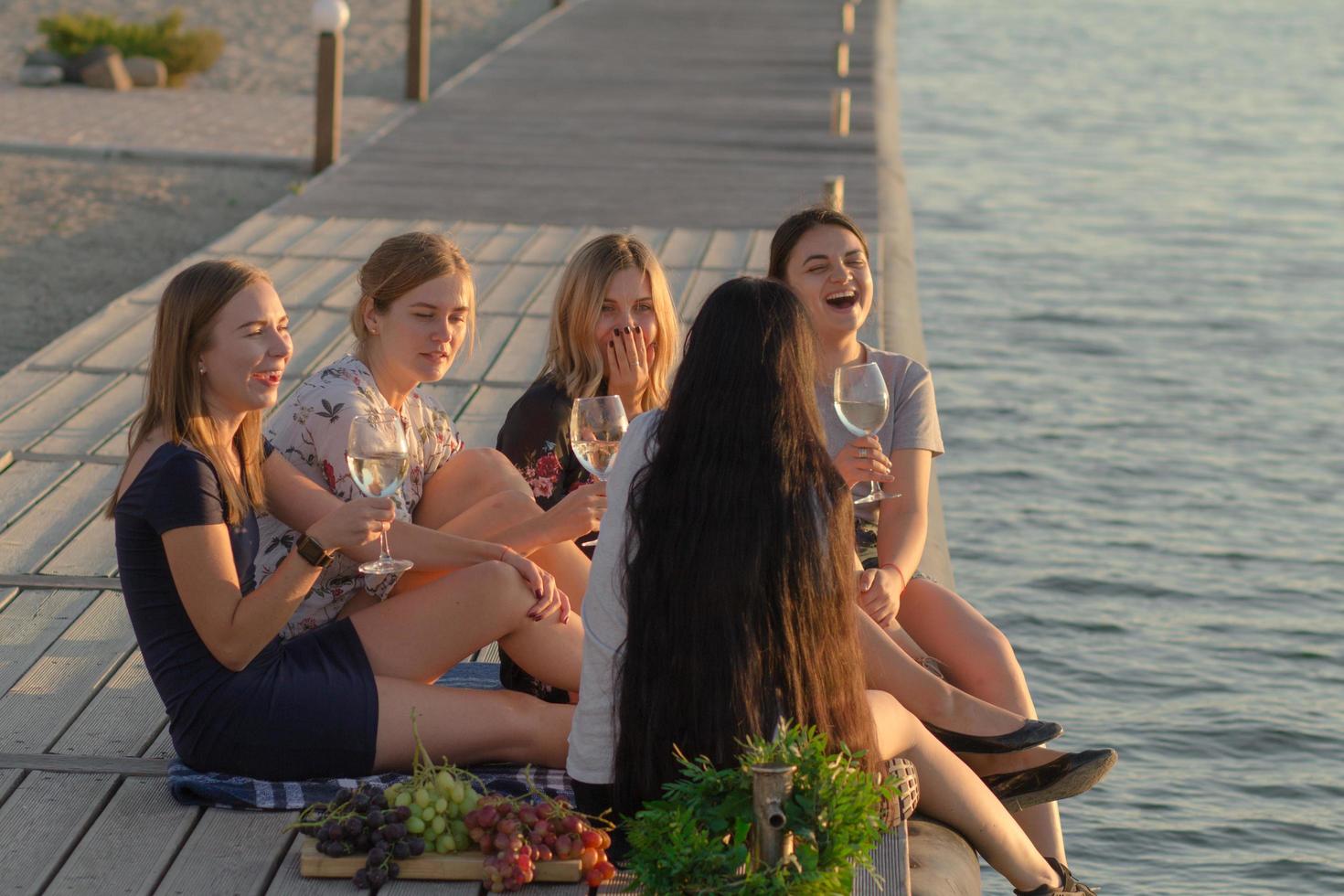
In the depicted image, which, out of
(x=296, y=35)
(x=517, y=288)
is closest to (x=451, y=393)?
(x=517, y=288)

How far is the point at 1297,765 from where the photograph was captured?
7.13 meters

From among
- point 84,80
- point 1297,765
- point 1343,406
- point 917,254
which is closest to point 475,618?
point 1297,765

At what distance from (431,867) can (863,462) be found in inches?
52.2

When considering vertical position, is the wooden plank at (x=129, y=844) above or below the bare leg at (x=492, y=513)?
below

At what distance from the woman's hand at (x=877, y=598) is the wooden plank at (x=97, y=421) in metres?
2.84

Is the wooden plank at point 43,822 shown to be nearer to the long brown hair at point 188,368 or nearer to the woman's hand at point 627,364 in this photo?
the long brown hair at point 188,368

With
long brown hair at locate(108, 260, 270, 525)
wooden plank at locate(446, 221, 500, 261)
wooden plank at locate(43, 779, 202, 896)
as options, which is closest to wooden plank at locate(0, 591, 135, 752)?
wooden plank at locate(43, 779, 202, 896)

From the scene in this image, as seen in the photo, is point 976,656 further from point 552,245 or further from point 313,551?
point 552,245

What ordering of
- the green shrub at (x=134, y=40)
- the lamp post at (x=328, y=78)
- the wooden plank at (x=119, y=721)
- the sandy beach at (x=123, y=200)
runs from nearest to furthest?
the wooden plank at (x=119, y=721) < the sandy beach at (x=123, y=200) < the lamp post at (x=328, y=78) < the green shrub at (x=134, y=40)

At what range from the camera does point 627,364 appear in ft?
14.4

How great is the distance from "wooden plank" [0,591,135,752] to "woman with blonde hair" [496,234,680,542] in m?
1.11

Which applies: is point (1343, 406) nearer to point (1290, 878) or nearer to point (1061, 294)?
point (1061, 294)

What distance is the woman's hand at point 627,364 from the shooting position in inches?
173

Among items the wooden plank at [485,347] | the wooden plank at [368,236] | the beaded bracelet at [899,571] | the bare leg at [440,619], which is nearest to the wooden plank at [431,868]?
the bare leg at [440,619]
